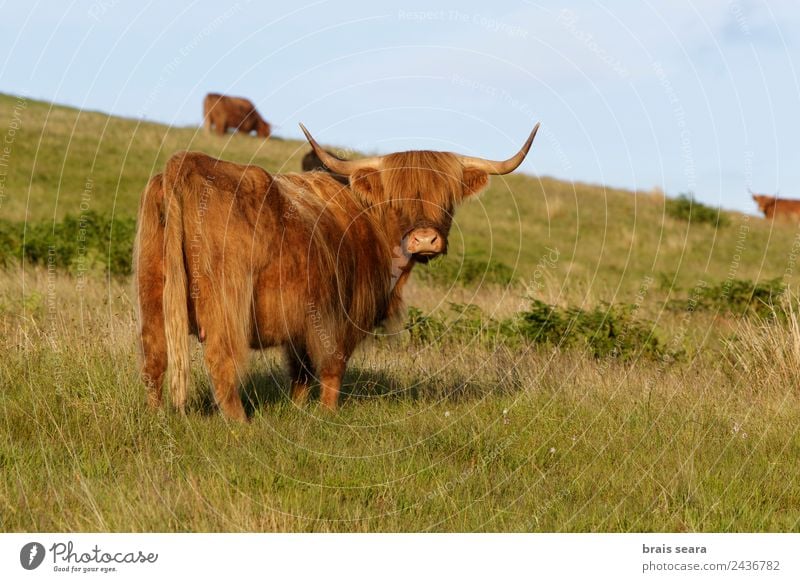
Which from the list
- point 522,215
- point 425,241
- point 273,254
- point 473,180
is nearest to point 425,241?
point 425,241

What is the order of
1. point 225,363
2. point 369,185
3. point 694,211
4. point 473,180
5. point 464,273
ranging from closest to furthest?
point 225,363
point 369,185
point 473,180
point 464,273
point 694,211

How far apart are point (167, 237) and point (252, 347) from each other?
2.81 ft

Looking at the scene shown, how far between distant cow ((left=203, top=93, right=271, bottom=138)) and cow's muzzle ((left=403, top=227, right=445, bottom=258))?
124 ft

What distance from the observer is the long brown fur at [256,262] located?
5.20 metres

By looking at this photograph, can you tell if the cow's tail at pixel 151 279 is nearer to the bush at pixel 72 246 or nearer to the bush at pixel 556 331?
the bush at pixel 556 331

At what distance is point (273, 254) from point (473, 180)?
1866mm

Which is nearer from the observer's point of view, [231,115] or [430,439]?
[430,439]

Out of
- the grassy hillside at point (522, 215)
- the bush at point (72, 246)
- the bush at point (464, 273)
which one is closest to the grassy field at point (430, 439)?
the bush at point (72, 246)

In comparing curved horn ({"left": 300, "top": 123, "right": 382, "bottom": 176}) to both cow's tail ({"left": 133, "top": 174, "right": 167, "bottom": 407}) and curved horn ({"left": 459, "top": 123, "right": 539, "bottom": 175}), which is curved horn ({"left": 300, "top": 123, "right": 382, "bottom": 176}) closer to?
curved horn ({"left": 459, "top": 123, "right": 539, "bottom": 175})

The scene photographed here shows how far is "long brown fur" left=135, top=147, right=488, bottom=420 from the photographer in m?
5.20

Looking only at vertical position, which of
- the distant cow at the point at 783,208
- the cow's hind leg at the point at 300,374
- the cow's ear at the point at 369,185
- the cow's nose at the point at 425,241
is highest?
the distant cow at the point at 783,208

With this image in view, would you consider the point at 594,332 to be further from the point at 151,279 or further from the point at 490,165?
the point at 151,279

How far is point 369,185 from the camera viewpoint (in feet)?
21.0

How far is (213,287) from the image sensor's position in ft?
17.0
